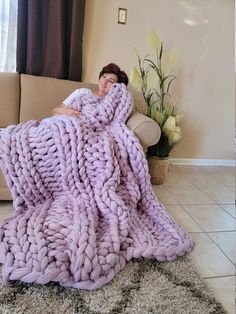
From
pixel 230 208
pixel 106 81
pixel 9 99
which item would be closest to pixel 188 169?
pixel 230 208

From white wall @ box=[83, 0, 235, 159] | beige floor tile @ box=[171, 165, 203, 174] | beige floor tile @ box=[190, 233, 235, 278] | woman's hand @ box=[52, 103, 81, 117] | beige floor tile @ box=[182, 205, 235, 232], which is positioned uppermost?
white wall @ box=[83, 0, 235, 159]

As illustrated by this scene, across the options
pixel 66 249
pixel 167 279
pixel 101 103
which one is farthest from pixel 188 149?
pixel 66 249

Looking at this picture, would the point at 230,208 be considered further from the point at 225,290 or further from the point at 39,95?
the point at 39,95

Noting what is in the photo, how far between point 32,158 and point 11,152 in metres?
0.11

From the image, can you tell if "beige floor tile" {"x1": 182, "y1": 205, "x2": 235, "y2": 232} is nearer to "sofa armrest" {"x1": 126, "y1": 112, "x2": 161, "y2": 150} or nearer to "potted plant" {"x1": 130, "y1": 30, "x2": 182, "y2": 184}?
"potted plant" {"x1": 130, "y1": 30, "x2": 182, "y2": 184}

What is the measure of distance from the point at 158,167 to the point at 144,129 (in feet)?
2.06

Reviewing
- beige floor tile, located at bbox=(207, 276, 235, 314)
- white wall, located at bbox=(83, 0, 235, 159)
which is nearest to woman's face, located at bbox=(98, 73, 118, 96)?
white wall, located at bbox=(83, 0, 235, 159)

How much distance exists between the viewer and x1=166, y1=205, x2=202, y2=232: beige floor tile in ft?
5.24

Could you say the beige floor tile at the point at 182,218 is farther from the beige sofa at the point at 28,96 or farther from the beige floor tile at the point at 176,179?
the beige sofa at the point at 28,96

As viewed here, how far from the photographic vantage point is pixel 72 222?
1228 millimetres

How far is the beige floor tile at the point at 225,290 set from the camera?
3.56 ft

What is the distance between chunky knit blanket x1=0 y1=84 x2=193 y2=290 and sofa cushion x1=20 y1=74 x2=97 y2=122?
370 mm

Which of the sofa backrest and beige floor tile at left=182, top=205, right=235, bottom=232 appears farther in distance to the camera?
the sofa backrest

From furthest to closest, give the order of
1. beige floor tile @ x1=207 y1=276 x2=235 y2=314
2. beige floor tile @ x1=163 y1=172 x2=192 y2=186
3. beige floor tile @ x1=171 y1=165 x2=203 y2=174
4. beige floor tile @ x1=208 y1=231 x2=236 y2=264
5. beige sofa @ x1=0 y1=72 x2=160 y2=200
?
beige floor tile @ x1=171 y1=165 x2=203 y2=174 → beige floor tile @ x1=163 y1=172 x2=192 y2=186 → beige sofa @ x1=0 y1=72 x2=160 y2=200 → beige floor tile @ x1=208 y1=231 x2=236 y2=264 → beige floor tile @ x1=207 y1=276 x2=235 y2=314
